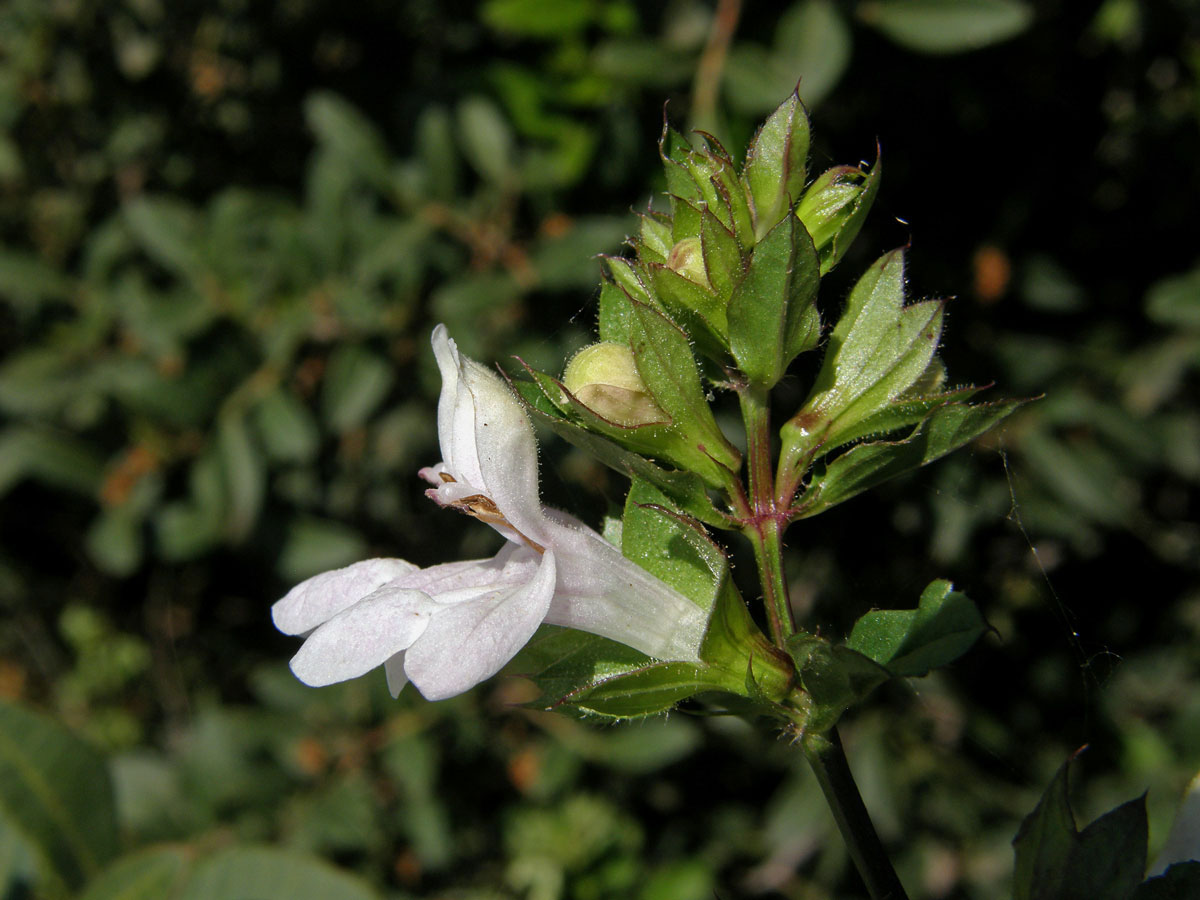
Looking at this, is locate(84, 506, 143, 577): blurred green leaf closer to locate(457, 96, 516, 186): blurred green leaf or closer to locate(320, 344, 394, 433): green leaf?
locate(320, 344, 394, 433): green leaf

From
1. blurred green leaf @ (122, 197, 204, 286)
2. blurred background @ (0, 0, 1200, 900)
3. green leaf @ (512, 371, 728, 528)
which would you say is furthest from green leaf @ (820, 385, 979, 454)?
blurred green leaf @ (122, 197, 204, 286)

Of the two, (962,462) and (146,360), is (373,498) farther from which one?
(962,462)

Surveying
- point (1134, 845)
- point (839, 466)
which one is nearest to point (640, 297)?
point (839, 466)

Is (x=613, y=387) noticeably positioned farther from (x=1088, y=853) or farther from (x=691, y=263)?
(x=1088, y=853)

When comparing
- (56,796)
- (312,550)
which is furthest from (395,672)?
(312,550)

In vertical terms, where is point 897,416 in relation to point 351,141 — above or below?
below

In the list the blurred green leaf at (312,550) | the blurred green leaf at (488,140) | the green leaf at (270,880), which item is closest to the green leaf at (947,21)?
the blurred green leaf at (488,140)

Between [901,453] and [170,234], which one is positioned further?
[170,234]

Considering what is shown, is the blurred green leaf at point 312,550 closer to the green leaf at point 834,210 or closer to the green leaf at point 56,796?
the green leaf at point 56,796
